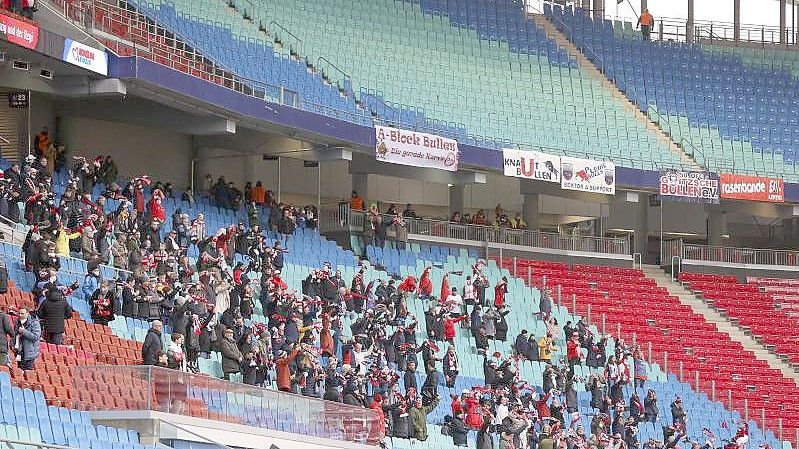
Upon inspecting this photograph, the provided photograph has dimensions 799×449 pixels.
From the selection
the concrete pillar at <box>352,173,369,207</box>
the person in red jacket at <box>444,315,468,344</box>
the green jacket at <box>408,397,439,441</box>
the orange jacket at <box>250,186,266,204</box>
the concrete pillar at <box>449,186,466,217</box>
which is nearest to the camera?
the green jacket at <box>408,397,439,441</box>

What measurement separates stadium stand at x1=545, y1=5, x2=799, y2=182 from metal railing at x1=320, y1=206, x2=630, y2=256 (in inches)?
162

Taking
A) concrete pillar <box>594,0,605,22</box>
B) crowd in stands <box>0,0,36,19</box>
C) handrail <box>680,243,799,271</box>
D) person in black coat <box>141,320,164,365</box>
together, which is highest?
concrete pillar <box>594,0,605,22</box>

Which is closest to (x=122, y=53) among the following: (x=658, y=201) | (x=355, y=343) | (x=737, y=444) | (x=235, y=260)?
(x=235, y=260)

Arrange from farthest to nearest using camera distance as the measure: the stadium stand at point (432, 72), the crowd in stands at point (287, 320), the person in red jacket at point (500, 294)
Result: 1. the stadium stand at point (432, 72)
2. the person in red jacket at point (500, 294)
3. the crowd in stands at point (287, 320)

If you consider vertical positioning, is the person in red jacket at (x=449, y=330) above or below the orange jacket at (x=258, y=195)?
below

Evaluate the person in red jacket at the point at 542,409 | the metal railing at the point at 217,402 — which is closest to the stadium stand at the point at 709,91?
the person in red jacket at the point at 542,409

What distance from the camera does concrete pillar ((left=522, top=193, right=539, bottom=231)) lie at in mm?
36625

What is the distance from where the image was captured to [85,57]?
24.3 meters

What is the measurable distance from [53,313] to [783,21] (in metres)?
30.3

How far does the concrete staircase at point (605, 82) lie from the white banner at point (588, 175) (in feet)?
12.4

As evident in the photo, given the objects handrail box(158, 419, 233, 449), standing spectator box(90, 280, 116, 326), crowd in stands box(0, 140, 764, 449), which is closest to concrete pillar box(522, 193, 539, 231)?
crowd in stands box(0, 140, 764, 449)

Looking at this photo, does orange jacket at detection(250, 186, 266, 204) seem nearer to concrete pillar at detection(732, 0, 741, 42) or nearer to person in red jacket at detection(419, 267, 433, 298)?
person in red jacket at detection(419, 267, 433, 298)

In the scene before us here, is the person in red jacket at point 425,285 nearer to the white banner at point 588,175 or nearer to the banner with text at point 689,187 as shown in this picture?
the white banner at point 588,175

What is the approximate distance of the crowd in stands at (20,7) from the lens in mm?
23500
